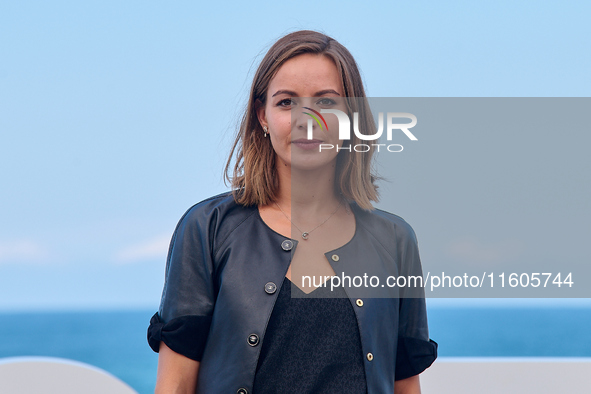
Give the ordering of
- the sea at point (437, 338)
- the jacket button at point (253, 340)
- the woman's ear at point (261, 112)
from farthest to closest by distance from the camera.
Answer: the sea at point (437, 338), the woman's ear at point (261, 112), the jacket button at point (253, 340)

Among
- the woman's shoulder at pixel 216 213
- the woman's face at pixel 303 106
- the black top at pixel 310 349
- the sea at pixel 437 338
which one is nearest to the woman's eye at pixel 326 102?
the woman's face at pixel 303 106

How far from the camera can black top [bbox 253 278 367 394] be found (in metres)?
1.41

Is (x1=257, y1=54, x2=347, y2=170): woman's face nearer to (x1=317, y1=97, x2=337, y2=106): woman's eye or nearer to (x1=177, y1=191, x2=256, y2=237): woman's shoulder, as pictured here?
(x1=317, y1=97, x2=337, y2=106): woman's eye

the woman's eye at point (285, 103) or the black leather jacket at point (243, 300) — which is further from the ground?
the woman's eye at point (285, 103)

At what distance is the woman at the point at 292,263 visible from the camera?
142 cm

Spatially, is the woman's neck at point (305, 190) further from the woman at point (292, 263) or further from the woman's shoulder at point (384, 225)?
the woman's shoulder at point (384, 225)

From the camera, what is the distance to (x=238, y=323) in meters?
1.42

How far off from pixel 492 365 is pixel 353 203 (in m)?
1.51

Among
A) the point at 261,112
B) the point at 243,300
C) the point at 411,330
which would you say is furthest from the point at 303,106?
the point at 411,330

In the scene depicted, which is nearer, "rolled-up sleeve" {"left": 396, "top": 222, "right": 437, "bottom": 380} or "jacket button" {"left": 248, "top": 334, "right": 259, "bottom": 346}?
"jacket button" {"left": 248, "top": 334, "right": 259, "bottom": 346}

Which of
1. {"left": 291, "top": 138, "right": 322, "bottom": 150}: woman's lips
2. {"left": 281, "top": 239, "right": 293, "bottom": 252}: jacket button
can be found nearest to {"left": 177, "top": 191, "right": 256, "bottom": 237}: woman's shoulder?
{"left": 281, "top": 239, "right": 293, "bottom": 252}: jacket button

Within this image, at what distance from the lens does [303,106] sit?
4.89ft

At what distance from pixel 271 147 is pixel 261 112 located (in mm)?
95

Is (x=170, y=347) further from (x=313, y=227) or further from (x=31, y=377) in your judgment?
(x=31, y=377)
